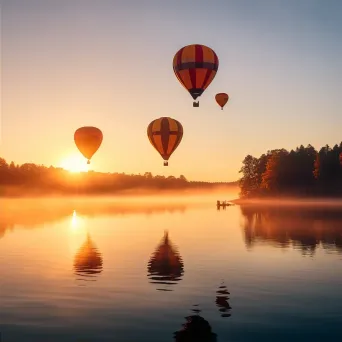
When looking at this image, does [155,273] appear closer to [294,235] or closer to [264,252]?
[264,252]

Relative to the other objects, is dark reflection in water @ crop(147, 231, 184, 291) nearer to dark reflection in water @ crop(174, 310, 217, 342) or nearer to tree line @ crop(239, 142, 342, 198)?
dark reflection in water @ crop(174, 310, 217, 342)

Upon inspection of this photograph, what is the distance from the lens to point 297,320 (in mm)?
23172

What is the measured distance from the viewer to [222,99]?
100 metres

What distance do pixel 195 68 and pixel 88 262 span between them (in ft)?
111

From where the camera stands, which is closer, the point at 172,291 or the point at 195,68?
the point at 172,291

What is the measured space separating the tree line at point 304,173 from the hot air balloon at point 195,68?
97.3 meters

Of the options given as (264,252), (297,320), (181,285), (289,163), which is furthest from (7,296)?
(289,163)

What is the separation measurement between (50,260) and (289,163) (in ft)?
435

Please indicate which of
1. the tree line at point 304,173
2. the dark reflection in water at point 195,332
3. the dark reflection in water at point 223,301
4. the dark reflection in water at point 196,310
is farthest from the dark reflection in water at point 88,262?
the tree line at point 304,173

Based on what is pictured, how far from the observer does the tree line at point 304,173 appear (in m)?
160

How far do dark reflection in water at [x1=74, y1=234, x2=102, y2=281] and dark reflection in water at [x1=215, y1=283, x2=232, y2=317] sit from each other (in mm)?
7750

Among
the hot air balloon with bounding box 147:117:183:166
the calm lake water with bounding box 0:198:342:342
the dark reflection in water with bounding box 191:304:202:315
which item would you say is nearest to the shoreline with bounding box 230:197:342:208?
the hot air balloon with bounding box 147:117:183:166

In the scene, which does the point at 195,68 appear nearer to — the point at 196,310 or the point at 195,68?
the point at 195,68

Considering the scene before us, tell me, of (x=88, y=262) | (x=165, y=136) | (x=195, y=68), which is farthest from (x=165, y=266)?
(x=165, y=136)
